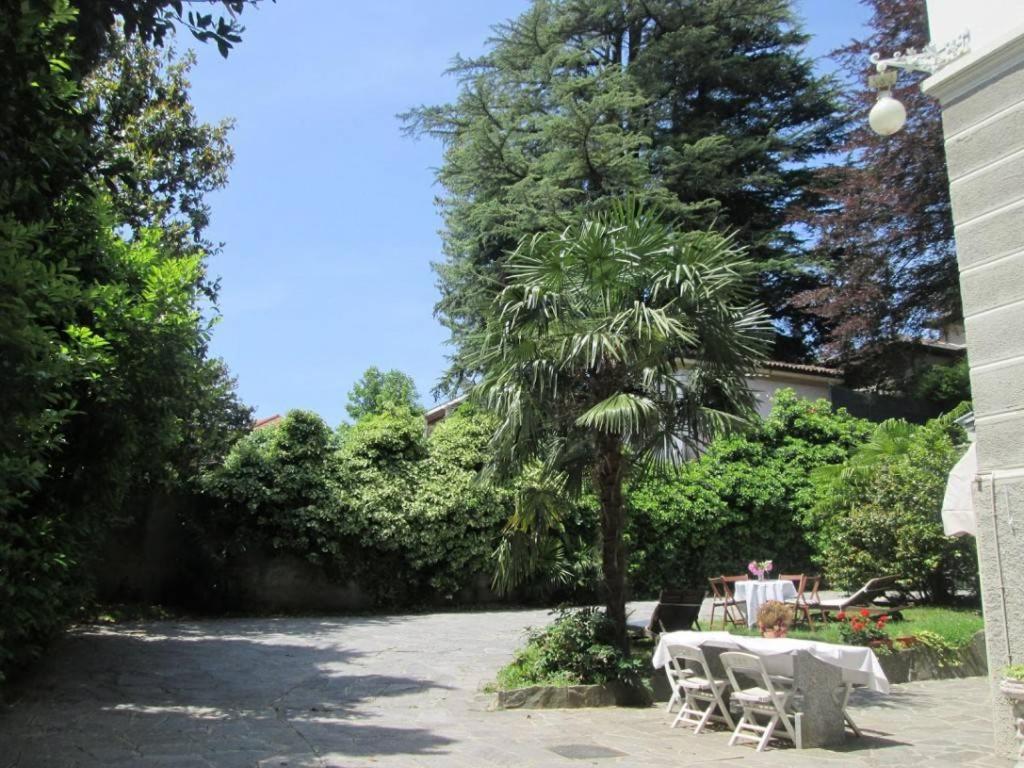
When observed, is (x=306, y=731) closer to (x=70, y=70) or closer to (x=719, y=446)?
(x=70, y=70)

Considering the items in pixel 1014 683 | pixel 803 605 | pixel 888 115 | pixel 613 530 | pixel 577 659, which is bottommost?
pixel 577 659

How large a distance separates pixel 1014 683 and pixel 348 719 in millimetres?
5637

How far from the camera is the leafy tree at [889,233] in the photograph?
2086 centimetres

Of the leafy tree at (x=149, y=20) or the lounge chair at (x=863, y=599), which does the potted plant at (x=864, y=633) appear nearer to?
the lounge chair at (x=863, y=599)

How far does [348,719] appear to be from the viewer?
8.27 m

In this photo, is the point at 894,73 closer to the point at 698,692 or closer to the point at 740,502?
the point at 698,692

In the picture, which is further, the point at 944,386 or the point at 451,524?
the point at 944,386

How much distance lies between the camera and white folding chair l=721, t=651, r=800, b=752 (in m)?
7.37

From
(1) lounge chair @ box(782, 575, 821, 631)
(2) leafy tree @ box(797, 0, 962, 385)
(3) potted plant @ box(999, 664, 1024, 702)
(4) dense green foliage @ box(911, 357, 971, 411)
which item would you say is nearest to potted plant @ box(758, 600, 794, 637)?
(3) potted plant @ box(999, 664, 1024, 702)

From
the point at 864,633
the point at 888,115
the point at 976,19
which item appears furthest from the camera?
the point at 864,633

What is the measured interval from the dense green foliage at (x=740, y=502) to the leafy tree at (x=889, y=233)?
3.02 meters

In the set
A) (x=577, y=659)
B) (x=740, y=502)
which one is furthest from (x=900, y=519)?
(x=577, y=659)

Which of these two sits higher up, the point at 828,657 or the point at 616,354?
the point at 616,354

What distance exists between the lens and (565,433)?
10141 millimetres
